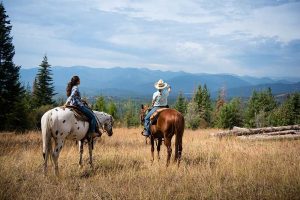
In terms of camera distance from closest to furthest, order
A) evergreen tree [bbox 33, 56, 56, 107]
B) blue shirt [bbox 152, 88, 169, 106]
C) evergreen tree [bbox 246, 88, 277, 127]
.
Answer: blue shirt [bbox 152, 88, 169, 106] → evergreen tree [bbox 33, 56, 56, 107] → evergreen tree [bbox 246, 88, 277, 127]

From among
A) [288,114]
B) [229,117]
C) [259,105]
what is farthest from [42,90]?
[259,105]

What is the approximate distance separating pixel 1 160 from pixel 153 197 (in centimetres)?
581

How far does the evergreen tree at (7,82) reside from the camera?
27.2m

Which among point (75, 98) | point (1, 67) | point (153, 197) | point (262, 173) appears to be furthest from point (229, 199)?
point (1, 67)

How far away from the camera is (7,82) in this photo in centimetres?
2805

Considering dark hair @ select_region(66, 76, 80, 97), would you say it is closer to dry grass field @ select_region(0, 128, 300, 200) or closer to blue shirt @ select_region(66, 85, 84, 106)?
blue shirt @ select_region(66, 85, 84, 106)

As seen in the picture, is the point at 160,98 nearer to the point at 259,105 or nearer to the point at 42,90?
the point at 42,90

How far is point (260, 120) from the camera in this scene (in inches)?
1966

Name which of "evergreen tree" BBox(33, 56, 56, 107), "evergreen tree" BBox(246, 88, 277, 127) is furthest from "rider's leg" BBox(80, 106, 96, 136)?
"evergreen tree" BBox(246, 88, 277, 127)

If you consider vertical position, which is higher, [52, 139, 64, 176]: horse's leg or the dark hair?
the dark hair

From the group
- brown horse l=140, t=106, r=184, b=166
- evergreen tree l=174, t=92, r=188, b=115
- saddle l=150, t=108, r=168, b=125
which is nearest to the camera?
brown horse l=140, t=106, r=184, b=166

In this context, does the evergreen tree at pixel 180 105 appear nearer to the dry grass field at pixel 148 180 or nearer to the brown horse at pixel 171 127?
the dry grass field at pixel 148 180

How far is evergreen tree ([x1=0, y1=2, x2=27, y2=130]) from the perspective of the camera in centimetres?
2723

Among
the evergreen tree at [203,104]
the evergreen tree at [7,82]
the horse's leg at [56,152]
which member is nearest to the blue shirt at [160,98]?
the horse's leg at [56,152]
